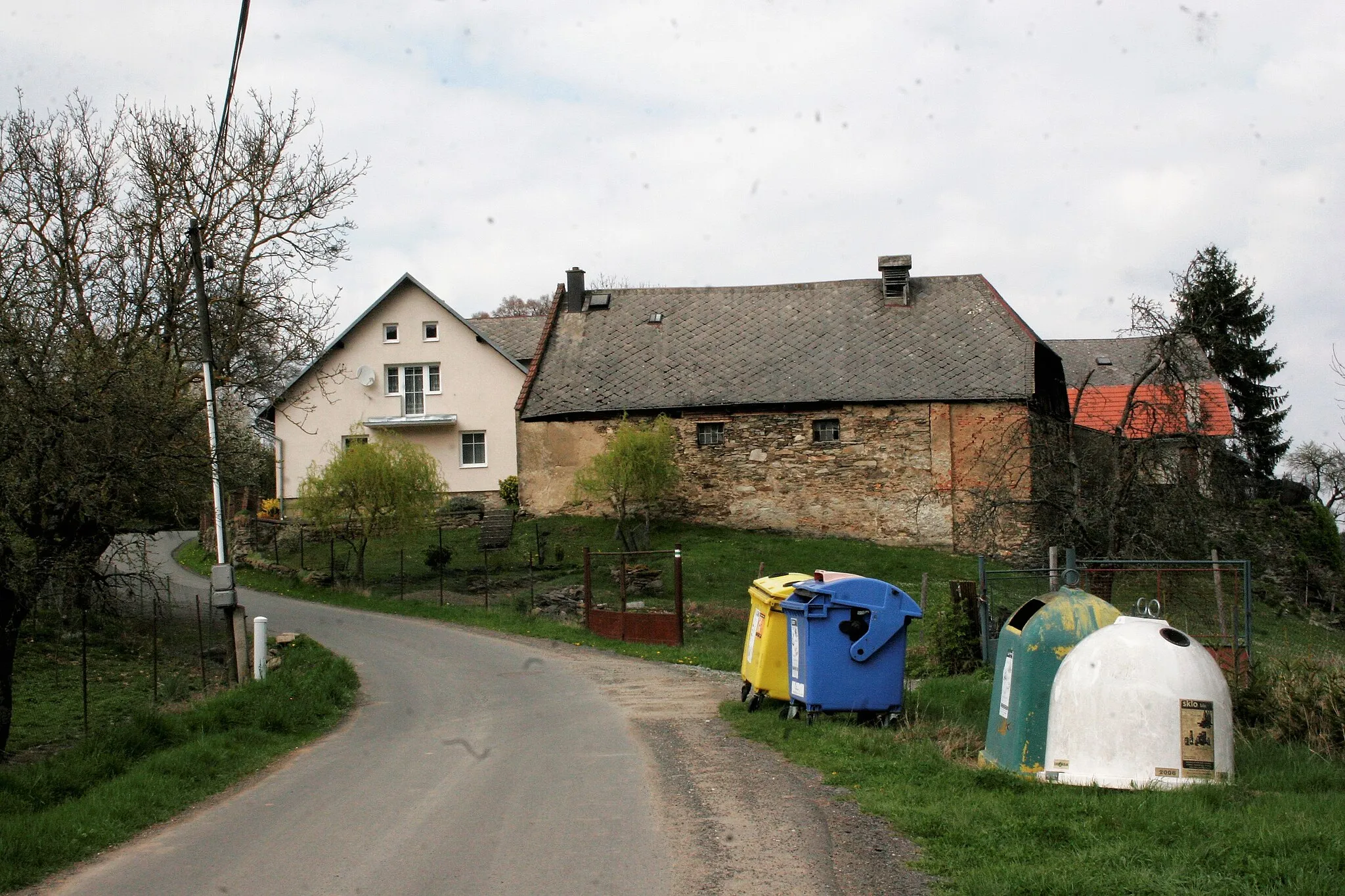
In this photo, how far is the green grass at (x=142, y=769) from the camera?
306 inches

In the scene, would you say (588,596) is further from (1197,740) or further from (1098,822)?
(1098,822)

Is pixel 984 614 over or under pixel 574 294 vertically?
under

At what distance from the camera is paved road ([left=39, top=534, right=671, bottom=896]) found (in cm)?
663

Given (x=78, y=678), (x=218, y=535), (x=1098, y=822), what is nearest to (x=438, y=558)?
(x=78, y=678)

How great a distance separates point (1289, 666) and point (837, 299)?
91.1 ft

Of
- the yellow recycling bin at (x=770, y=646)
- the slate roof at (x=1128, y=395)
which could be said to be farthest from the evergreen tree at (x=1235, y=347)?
the yellow recycling bin at (x=770, y=646)

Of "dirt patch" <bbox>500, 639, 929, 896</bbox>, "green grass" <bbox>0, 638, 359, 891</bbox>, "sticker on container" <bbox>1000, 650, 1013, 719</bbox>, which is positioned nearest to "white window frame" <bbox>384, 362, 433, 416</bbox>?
"green grass" <bbox>0, 638, 359, 891</bbox>

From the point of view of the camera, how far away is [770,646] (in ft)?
40.4

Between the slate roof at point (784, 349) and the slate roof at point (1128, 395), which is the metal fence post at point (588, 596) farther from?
the slate roof at point (784, 349)

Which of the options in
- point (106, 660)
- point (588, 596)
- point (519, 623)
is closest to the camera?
point (106, 660)

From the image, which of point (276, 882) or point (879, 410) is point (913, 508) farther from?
point (276, 882)

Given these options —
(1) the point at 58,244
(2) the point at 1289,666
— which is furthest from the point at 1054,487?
(1) the point at 58,244

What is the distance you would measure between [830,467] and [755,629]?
817 inches

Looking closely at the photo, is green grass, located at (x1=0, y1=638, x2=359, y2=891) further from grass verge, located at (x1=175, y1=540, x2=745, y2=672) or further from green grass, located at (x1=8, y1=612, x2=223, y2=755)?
grass verge, located at (x1=175, y1=540, x2=745, y2=672)
